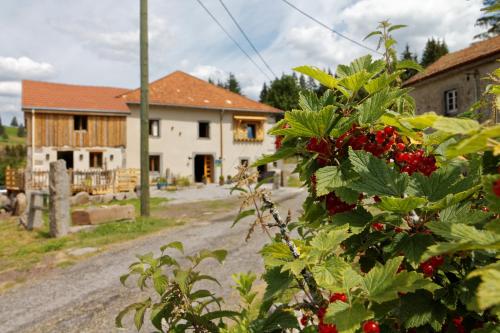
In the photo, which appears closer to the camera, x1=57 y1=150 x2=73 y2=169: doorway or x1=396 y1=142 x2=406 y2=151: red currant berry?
x1=396 y1=142 x2=406 y2=151: red currant berry

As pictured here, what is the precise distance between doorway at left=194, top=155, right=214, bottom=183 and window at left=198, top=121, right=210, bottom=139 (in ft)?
5.39

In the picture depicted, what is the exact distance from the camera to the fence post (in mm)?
9039

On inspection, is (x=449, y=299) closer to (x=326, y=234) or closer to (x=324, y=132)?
(x=326, y=234)

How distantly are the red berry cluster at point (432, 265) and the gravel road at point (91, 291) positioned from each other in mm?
3764

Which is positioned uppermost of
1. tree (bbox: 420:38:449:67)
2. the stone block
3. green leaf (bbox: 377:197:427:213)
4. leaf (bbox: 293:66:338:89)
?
tree (bbox: 420:38:449:67)

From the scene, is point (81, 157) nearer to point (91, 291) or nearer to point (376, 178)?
point (91, 291)

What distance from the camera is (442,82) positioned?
19031 millimetres

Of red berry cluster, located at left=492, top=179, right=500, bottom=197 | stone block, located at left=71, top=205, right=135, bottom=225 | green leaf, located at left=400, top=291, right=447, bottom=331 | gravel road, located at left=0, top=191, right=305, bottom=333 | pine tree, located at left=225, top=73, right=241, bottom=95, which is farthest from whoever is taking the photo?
pine tree, located at left=225, top=73, right=241, bottom=95

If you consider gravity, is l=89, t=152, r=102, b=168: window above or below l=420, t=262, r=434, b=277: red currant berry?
above

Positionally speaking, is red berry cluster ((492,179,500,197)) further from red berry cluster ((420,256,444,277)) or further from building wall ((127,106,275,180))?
building wall ((127,106,275,180))

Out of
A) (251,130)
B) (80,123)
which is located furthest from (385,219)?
(251,130)

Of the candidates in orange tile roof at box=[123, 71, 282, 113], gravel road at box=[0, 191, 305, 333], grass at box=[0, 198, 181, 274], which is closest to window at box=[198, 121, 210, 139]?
orange tile roof at box=[123, 71, 282, 113]

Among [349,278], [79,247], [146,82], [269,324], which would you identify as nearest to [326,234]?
[349,278]

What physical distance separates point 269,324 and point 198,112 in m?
26.7
